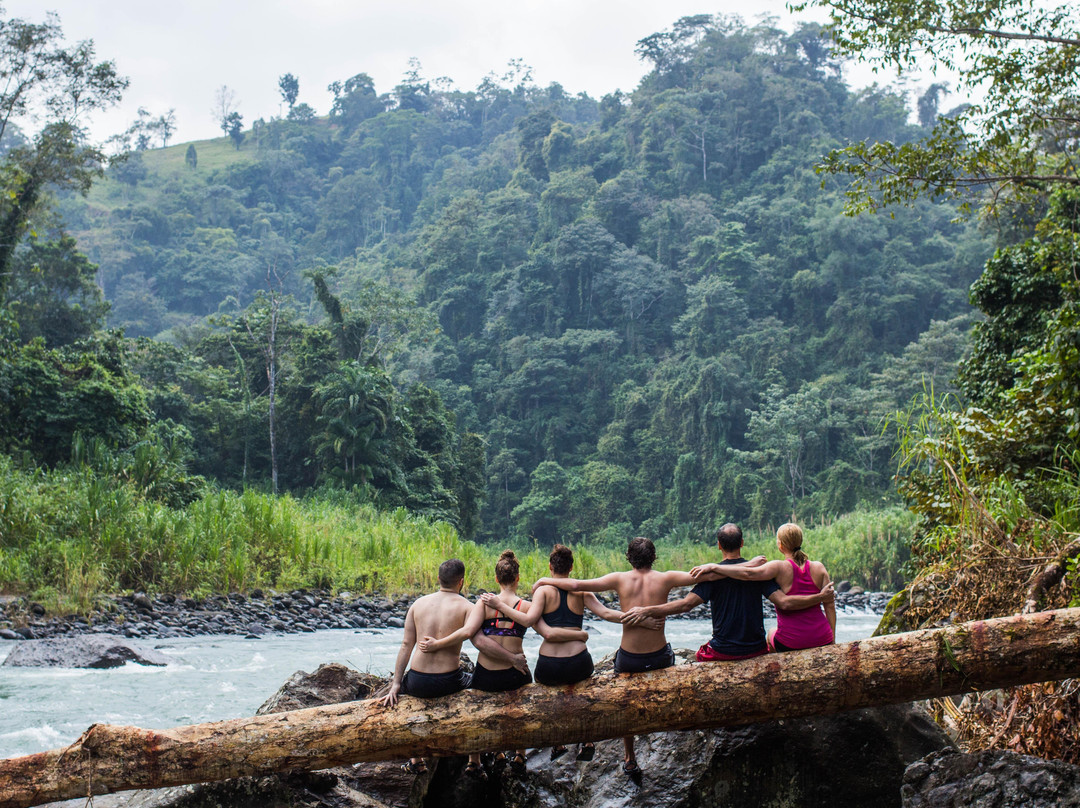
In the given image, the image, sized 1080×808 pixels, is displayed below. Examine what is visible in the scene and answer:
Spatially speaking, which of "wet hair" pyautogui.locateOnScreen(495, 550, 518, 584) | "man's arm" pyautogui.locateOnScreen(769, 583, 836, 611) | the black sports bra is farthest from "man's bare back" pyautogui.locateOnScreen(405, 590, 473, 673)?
"man's arm" pyautogui.locateOnScreen(769, 583, 836, 611)

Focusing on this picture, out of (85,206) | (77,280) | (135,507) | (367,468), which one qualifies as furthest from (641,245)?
(85,206)

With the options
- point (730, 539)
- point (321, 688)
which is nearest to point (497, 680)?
point (730, 539)

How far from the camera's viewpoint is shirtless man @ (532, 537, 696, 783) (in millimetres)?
4176

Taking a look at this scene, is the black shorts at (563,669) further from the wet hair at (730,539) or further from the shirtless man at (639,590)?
the wet hair at (730,539)

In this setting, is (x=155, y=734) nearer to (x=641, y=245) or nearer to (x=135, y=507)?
(x=135, y=507)

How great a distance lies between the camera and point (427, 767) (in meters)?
4.64

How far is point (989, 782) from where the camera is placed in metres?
3.88

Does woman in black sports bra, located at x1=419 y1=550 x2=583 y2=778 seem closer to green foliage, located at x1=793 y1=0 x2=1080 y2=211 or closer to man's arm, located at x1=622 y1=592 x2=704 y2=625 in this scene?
man's arm, located at x1=622 y1=592 x2=704 y2=625

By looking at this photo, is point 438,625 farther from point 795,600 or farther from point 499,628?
point 795,600

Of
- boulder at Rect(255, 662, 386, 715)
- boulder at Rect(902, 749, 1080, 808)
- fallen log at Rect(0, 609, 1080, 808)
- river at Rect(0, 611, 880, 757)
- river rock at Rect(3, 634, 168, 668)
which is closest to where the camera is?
boulder at Rect(902, 749, 1080, 808)

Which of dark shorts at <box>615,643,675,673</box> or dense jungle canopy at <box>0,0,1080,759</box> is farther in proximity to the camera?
dense jungle canopy at <box>0,0,1080,759</box>

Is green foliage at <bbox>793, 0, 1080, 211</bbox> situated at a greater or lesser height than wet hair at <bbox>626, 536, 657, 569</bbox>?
greater

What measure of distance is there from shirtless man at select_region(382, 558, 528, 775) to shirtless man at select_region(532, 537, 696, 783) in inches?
14.2

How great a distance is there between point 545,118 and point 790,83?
48.8ft
